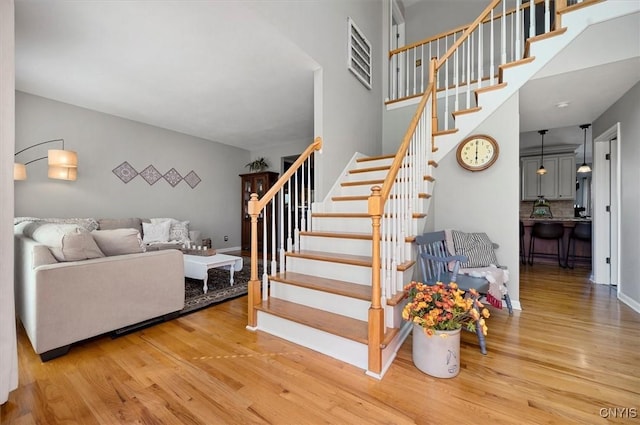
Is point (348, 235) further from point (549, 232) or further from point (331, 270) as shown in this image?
point (549, 232)

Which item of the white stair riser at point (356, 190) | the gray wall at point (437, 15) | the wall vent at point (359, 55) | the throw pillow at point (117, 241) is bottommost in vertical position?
the throw pillow at point (117, 241)

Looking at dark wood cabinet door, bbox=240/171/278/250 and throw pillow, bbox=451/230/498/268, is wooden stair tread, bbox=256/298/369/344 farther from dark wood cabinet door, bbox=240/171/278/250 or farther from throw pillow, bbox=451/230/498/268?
dark wood cabinet door, bbox=240/171/278/250

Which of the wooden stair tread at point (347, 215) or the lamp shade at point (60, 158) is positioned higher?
the lamp shade at point (60, 158)

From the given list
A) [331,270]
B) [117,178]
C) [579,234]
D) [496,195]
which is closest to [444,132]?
[496,195]

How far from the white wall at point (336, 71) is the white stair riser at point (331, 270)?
913 mm

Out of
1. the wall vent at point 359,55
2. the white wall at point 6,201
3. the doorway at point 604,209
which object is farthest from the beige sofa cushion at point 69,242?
the doorway at point 604,209

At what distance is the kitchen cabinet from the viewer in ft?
19.2

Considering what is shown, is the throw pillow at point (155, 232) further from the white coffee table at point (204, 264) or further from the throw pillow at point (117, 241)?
the throw pillow at point (117, 241)

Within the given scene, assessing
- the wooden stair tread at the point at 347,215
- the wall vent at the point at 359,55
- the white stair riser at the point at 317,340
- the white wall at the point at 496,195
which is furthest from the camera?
the wall vent at the point at 359,55

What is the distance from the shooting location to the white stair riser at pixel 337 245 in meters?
2.45

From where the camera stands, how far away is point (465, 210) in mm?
3020

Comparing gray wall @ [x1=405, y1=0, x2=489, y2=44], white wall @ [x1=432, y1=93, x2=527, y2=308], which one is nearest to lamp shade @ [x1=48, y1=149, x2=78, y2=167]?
white wall @ [x1=432, y1=93, x2=527, y2=308]

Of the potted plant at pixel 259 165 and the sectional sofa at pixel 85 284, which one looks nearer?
the sectional sofa at pixel 85 284

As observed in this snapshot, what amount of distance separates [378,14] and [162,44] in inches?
129
